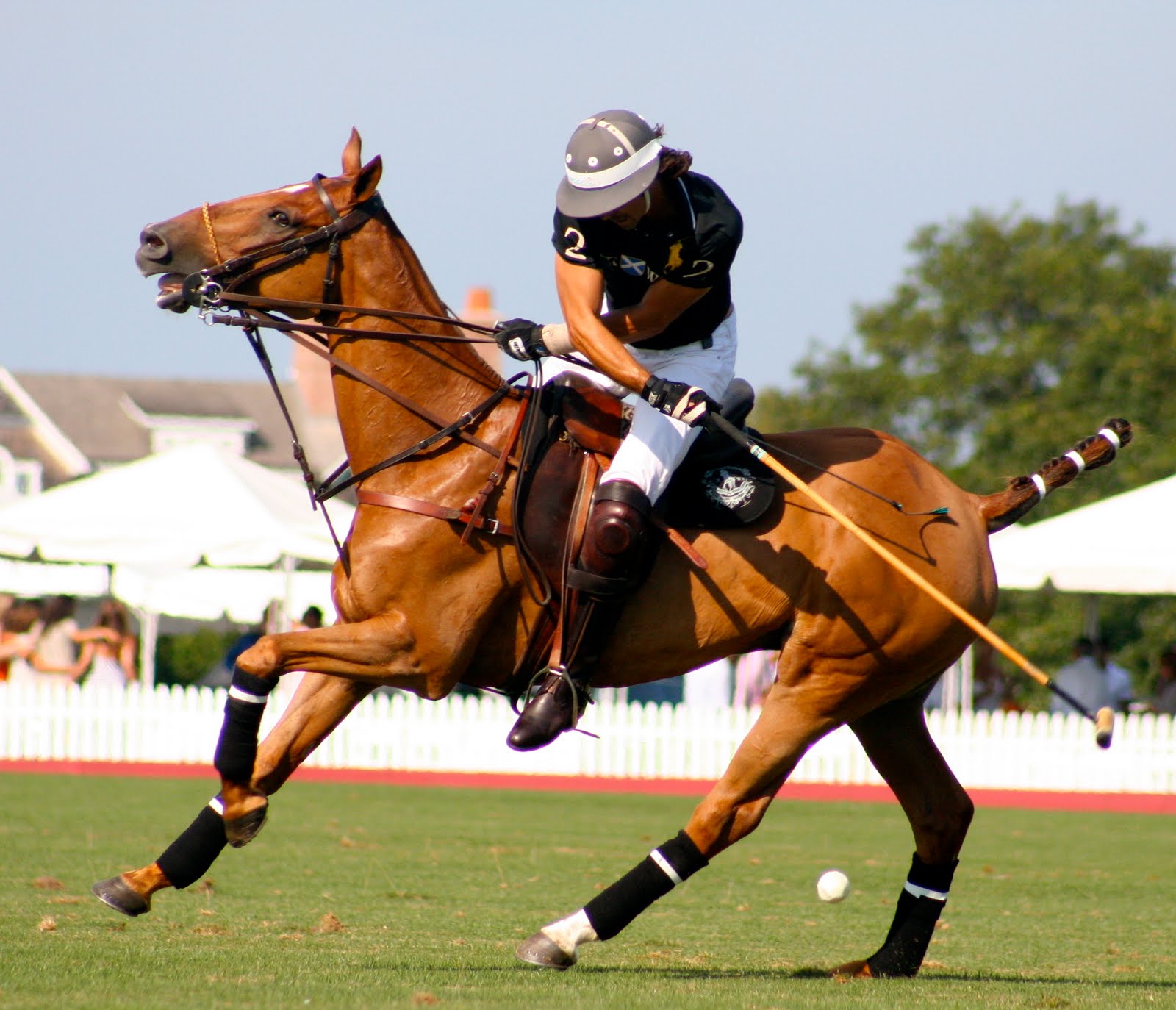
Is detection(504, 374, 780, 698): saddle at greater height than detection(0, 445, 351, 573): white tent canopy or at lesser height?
greater

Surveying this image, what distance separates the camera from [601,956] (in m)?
7.14

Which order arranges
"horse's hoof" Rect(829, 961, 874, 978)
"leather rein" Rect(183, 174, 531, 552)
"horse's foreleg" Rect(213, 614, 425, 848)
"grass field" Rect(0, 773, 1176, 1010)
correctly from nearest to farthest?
"grass field" Rect(0, 773, 1176, 1010) → "horse's foreleg" Rect(213, 614, 425, 848) → "leather rein" Rect(183, 174, 531, 552) → "horse's hoof" Rect(829, 961, 874, 978)

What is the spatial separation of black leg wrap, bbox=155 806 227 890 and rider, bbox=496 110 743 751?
3.78 feet

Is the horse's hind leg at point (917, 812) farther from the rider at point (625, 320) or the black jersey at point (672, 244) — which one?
the black jersey at point (672, 244)

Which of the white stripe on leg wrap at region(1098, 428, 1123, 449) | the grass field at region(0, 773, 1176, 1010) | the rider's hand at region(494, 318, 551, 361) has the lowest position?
the grass field at region(0, 773, 1176, 1010)

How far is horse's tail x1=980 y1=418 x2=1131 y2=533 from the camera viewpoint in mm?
6988

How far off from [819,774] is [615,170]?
14.1 meters

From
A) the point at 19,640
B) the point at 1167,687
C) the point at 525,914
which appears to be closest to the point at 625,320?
the point at 525,914

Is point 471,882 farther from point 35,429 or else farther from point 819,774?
point 35,429

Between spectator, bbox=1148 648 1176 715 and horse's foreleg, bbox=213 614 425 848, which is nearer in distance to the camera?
horse's foreleg, bbox=213 614 425 848

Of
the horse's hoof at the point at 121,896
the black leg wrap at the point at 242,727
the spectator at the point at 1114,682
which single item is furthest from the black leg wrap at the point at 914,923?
the spectator at the point at 1114,682

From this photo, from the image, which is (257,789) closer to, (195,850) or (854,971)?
(195,850)

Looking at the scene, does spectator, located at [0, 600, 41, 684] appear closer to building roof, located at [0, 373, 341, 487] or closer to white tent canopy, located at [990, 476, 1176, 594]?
white tent canopy, located at [990, 476, 1176, 594]

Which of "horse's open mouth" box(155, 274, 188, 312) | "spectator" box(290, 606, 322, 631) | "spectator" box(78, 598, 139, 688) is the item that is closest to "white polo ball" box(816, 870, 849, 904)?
"horse's open mouth" box(155, 274, 188, 312)
